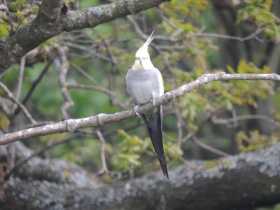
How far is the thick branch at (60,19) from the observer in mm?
4574

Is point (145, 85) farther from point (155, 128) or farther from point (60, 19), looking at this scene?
point (60, 19)

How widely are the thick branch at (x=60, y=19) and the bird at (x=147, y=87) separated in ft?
2.99

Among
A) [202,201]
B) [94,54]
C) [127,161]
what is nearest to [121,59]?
[94,54]

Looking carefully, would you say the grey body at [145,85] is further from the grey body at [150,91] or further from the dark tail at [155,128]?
the dark tail at [155,128]

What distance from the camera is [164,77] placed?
714cm

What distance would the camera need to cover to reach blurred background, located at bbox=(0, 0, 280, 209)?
6.36 m

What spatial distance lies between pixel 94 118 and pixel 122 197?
5.85 ft

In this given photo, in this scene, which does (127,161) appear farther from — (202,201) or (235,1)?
(235,1)

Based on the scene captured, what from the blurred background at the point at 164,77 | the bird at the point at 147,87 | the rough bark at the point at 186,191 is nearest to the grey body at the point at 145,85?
the bird at the point at 147,87

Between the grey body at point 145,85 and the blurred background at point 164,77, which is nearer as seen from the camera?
the grey body at point 145,85

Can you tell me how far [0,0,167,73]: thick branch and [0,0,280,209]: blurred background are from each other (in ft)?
1.05

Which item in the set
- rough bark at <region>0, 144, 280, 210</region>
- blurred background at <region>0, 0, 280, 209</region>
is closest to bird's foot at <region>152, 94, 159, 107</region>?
blurred background at <region>0, 0, 280, 209</region>

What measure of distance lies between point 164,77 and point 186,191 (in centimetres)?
145

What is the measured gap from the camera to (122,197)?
20.2 ft
